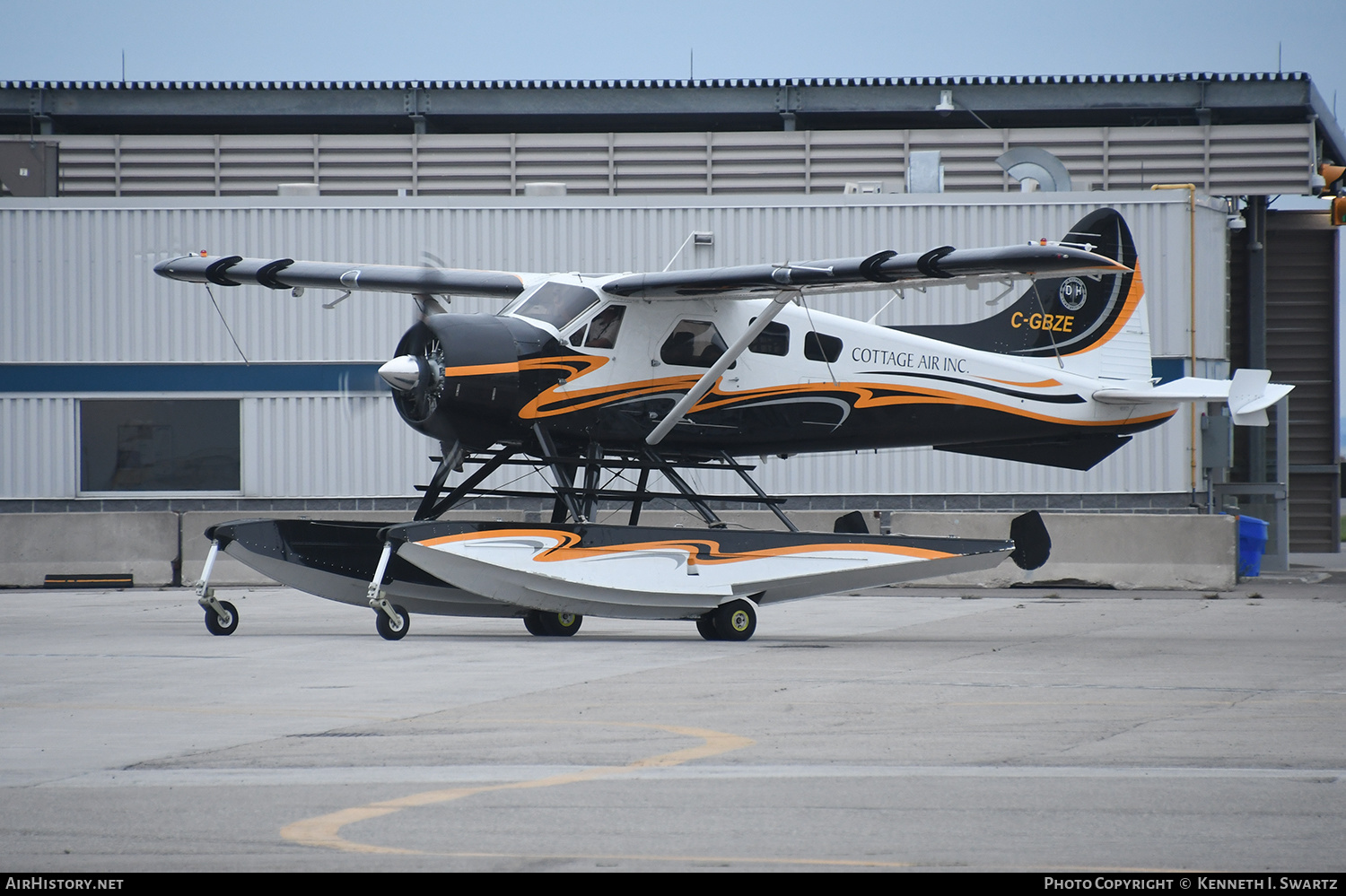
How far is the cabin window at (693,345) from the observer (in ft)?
43.3

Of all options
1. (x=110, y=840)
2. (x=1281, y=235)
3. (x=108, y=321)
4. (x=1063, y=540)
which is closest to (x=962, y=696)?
(x=110, y=840)

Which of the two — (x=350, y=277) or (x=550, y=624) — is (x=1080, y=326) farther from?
(x=350, y=277)

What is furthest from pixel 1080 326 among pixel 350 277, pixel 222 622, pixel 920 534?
pixel 222 622

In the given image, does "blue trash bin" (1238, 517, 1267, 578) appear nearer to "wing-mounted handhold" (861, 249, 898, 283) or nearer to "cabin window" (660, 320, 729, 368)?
"cabin window" (660, 320, 729, 368)

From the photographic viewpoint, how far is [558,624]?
1265 centimetres

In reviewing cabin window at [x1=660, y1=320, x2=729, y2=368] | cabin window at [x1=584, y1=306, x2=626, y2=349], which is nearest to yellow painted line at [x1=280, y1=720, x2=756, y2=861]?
cabin window at [x1=584, y1=306, x2=626, y2=349]

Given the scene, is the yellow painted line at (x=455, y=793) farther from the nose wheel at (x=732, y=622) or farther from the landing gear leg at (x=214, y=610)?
the landing gear leg at (x=214, y=610)

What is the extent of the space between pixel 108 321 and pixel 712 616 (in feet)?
44.9

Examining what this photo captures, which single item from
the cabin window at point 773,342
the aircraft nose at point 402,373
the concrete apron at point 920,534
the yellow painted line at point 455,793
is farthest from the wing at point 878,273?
the concrete apron at point 920,534

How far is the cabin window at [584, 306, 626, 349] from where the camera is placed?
12.7 m

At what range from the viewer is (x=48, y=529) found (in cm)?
1908

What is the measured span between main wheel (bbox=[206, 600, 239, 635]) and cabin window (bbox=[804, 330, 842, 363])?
19.8 feet

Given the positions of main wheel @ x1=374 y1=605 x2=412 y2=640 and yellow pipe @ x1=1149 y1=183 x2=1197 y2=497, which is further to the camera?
yellow pipe @ x1=1149 y1=183 x2=1197 y2=497
